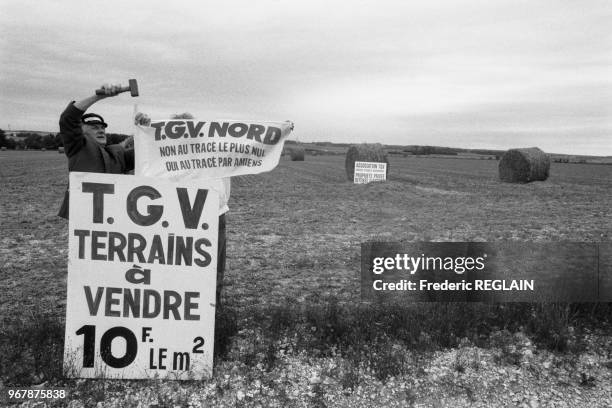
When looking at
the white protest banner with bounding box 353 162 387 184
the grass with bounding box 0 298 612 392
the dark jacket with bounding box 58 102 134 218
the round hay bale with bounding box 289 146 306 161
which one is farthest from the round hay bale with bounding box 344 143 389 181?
the round hay bale with bounding box 289 146 306 161

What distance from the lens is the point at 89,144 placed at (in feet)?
12.8

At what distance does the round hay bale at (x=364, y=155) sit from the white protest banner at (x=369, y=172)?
869 millimetres

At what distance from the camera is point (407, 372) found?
3631 millimetres

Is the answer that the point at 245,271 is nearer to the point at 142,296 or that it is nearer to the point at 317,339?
the point at 317,339

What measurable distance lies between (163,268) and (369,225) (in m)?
6.98

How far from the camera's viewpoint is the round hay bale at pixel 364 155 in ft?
74.7

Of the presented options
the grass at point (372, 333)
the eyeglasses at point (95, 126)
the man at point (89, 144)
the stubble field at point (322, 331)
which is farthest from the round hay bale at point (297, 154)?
the eyeglasses at point (95, 126)

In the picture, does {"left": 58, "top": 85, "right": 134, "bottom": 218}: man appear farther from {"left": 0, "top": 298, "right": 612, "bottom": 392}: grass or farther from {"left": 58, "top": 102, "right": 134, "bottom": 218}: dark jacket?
{"left": 0, "top": 298, "right": 612, "bottom": 392}: grass

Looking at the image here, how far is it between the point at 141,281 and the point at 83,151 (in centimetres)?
128

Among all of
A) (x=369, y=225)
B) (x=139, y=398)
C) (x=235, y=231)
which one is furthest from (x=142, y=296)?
(x=369, y=225)

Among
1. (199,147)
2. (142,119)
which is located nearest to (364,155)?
(199,147)

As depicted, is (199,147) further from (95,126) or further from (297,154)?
(297,154)

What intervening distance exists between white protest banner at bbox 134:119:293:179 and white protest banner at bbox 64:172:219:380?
0.30m

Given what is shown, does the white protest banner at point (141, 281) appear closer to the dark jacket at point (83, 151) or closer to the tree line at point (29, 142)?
the dark jacket at point (83, 151)
